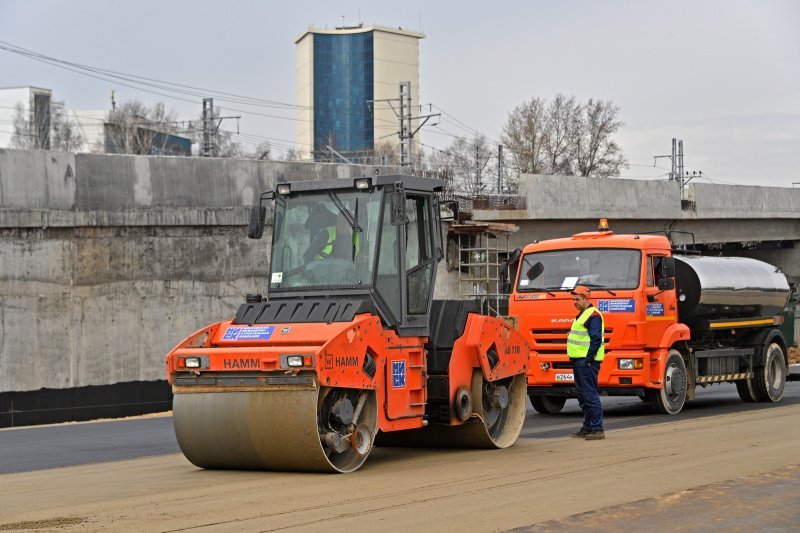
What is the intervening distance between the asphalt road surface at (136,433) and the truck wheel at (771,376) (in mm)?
275

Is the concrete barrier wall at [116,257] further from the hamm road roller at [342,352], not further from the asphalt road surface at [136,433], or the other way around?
the hamm road roller at [342,352]

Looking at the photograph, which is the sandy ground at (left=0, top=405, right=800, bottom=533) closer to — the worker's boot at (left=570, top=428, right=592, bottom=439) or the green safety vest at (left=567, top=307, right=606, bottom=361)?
the worker's boot at (left=570, top=428, right=592, bottom=439)

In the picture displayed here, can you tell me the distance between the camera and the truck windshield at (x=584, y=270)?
1795 cm

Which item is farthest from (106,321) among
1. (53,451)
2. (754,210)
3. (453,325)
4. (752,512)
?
(754,210)

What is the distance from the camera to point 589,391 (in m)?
14.3

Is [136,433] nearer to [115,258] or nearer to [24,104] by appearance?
[115,258]

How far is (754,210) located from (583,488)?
129 feet

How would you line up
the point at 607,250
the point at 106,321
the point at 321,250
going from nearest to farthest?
1. the point at 321,250
2. the point at 607,250
3. the point at 106,321

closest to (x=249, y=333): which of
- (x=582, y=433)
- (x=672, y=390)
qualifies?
(x=582, y=433)

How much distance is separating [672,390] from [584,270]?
230cm

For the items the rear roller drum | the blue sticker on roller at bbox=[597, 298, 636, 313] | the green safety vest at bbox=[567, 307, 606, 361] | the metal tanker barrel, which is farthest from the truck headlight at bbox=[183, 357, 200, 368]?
the metal tanker barrel

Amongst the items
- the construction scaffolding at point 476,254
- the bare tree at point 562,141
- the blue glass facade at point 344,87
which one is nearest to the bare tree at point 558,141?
the bare tree at point 562,141

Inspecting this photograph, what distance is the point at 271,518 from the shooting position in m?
8.73

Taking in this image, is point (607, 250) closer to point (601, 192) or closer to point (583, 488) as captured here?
point (583, 488)
